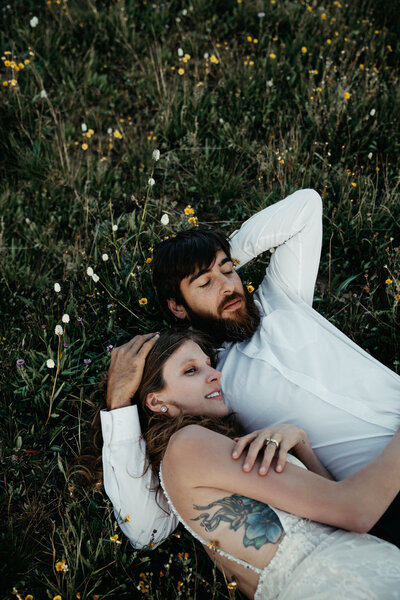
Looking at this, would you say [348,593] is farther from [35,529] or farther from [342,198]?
[342,198]

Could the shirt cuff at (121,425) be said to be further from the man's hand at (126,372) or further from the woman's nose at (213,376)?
the woman's nose at (213,376)

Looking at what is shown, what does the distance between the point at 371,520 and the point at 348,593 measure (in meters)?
0.28

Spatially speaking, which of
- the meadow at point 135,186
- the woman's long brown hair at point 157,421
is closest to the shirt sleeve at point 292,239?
the meadow at point 135,186

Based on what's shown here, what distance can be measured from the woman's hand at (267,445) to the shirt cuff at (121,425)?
62 cm

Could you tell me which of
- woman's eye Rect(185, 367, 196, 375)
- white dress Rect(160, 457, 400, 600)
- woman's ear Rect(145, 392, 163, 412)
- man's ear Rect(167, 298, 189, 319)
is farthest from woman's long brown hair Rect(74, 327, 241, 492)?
white dress Rect(160, 457, 400, 600)

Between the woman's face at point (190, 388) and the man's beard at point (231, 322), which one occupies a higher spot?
the woman's face at point (190, 388)

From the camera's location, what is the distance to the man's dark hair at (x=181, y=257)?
3.16 meters

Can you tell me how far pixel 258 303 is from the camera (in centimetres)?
327

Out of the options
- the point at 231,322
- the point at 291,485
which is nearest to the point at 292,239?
the point at 231,322

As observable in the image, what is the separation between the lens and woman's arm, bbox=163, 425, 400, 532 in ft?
6.44

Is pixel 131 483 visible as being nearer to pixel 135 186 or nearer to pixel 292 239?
pixel 292 239

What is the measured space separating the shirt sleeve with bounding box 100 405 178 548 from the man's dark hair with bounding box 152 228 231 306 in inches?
39.1

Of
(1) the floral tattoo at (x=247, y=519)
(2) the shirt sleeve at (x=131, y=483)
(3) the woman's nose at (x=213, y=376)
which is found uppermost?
(3) the woman's nose at (x=213, y=376)

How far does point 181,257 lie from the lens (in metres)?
3.18
